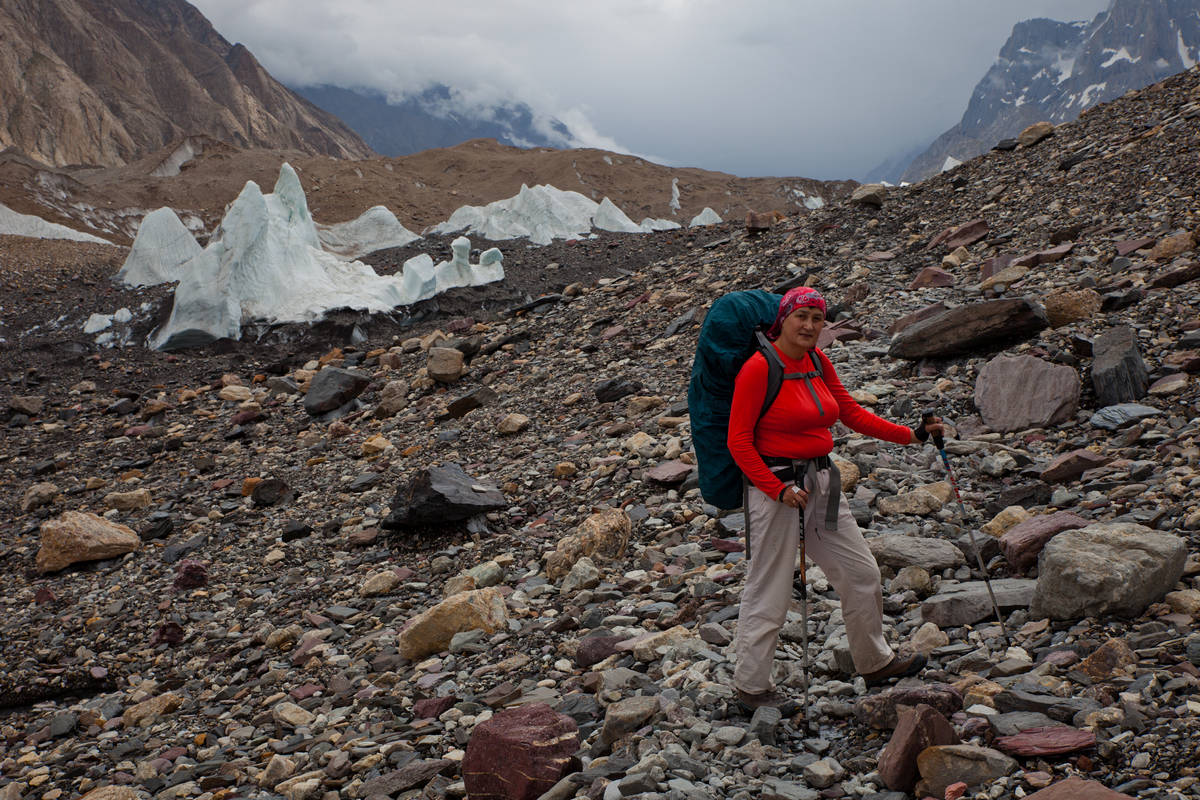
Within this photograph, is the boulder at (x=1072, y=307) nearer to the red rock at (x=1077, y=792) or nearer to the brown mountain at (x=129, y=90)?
the red rock at (x=1077, y=792)

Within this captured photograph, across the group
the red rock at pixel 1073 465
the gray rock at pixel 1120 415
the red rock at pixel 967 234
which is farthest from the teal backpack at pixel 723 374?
the red rock at pixel 967 234

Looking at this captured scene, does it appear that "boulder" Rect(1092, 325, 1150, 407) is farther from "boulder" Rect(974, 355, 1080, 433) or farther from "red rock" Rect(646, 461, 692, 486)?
"red rock" Rect(646, 461, 692, 486)

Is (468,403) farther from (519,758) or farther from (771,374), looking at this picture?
(771,374)

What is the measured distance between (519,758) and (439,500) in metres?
4.06

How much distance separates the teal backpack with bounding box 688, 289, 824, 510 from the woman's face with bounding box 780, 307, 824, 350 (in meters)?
0.12

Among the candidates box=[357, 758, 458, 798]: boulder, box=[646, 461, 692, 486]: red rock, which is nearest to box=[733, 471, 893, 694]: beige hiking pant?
box=[357, 758, 458, 798]: boulder

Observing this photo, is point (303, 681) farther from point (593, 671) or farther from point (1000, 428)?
point (1000, 428)

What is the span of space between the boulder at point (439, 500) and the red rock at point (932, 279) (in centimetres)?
683

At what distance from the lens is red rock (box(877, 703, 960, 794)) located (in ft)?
9.54

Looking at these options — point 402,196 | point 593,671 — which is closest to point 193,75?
point 402,196

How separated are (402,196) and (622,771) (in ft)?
145

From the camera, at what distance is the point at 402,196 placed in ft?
143

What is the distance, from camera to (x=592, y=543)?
623 cm

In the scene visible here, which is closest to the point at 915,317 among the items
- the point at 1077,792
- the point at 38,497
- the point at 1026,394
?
the point at 1026,394
